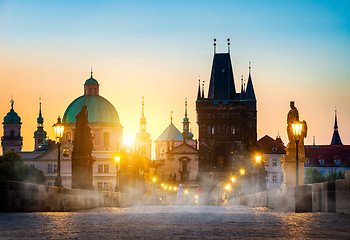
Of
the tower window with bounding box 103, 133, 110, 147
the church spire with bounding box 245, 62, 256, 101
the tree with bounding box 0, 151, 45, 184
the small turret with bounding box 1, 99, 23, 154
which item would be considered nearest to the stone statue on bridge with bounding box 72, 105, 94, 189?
the tree with bounding box 0, 151, 45, 184

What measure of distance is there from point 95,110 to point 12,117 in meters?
53.7

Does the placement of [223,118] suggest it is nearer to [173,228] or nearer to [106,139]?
[106,139]

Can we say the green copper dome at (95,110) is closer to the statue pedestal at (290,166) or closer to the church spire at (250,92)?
the church spire at (250,92)

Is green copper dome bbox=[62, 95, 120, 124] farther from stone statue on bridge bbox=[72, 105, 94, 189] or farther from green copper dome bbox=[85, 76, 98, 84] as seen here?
stone statue on bridge bbox=[72, 105, 94, 189]

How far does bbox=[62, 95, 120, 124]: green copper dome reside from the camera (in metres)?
149

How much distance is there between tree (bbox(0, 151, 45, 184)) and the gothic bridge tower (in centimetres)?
3877

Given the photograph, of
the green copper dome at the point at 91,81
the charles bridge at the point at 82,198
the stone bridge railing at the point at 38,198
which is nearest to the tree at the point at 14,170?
the green copper dome at the point at 91,81

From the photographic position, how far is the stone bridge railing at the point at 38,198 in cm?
1656

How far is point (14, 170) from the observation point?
314 ft

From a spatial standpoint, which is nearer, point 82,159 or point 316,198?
point 316,198

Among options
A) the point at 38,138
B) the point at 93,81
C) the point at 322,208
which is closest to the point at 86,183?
the point at 322,208

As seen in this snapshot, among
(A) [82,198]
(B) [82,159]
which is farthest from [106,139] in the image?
(A) [82,198]

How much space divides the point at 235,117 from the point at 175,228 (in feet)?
424

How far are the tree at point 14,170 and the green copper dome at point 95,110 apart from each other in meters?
40.3
